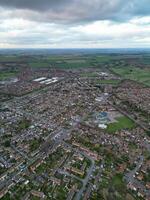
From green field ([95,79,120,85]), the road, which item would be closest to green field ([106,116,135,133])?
the road

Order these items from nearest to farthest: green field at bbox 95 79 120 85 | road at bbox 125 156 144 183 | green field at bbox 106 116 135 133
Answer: road at bbox 125 156 144 183
green field at bbox 106 116 135 133
green field at bbox 95 79 120 85

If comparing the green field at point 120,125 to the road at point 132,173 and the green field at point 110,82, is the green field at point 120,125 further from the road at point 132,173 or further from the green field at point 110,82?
the green field at point 110,82

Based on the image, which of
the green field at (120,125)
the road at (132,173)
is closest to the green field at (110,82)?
the green field at (120,125)

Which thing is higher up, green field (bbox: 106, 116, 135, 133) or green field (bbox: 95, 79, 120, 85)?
green field (bbox: 106, 116, 135, 133)

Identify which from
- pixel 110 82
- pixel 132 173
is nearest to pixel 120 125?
pixel 132 173

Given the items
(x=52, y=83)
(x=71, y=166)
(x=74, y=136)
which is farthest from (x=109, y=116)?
(x=52, y=83)

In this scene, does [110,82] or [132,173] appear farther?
[110,82]

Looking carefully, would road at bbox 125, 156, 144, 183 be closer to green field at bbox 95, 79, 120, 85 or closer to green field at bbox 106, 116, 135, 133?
green field at bbox 106, 116, 135, 133

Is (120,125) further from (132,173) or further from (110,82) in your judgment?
(110,82)
